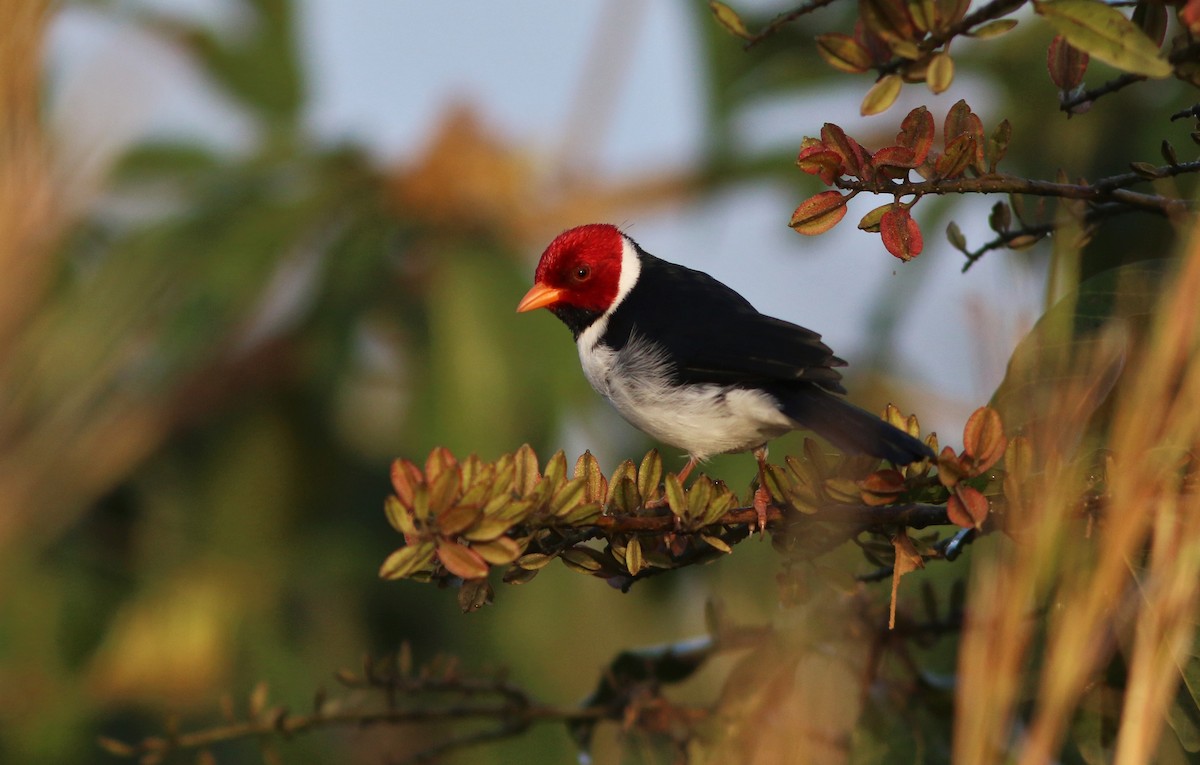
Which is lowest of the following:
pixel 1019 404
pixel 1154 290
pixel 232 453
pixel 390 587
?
pixel 390 587

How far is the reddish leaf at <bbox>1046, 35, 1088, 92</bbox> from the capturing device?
1.57 meters

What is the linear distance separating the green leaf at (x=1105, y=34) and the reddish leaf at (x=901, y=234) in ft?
0.98

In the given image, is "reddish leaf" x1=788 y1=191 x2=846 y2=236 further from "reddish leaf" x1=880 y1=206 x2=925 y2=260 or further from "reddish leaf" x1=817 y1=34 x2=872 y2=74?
"reddish leaf" x1=817 y1=34 x2=872 y2=74

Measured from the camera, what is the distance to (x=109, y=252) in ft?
18.9

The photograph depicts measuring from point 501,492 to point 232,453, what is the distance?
16.0 feet

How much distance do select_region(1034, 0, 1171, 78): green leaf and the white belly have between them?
1.11 m

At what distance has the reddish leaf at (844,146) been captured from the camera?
59.7 inches

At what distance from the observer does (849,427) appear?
187 cm

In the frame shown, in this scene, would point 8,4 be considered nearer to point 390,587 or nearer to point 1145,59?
point 1145,59

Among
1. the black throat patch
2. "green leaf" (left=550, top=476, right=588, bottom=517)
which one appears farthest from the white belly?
"green leaf" (left=550, top=476, right=588, bottom=517)

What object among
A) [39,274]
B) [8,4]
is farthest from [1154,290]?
[39,274]

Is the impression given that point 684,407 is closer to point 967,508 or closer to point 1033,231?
point 1033,231

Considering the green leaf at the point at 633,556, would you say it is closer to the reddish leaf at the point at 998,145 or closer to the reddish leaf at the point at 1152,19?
the reddish leaf at the point at 998,145

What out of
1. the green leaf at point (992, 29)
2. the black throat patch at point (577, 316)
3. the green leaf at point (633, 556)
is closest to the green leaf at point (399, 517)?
the green leaf at point (633, 556)
